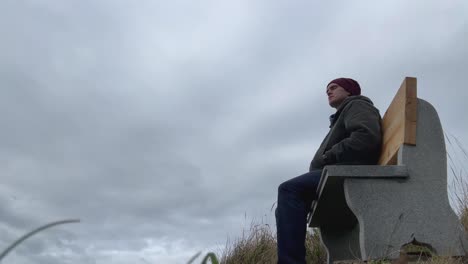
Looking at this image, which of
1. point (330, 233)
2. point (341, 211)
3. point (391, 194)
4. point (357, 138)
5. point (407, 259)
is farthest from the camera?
point (330, 233)

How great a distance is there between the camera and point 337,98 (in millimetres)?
4535

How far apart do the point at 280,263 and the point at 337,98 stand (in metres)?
1.48

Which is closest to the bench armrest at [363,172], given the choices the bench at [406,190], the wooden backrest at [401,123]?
the bench at [406,190]

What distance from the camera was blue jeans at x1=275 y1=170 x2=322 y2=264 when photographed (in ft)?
12.2

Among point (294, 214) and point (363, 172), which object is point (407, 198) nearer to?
point (363, 172)

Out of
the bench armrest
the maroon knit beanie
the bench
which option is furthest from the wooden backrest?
the maroon knit beanie

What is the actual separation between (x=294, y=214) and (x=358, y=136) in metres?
0.69

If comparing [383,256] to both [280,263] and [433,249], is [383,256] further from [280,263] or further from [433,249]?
[280,263]

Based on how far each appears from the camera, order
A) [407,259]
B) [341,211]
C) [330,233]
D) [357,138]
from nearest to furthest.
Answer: [407,259]
[357,138]
[341,211]
[330,233]

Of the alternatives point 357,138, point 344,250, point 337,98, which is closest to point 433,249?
point 357,138

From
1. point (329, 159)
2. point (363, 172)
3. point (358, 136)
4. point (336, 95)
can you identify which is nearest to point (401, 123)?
point (358, 136)

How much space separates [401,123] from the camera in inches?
148

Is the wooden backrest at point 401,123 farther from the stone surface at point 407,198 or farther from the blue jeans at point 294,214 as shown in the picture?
the blue jeans at point 294,214

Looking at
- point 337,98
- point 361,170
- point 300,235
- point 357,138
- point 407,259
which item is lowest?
point 407,259
